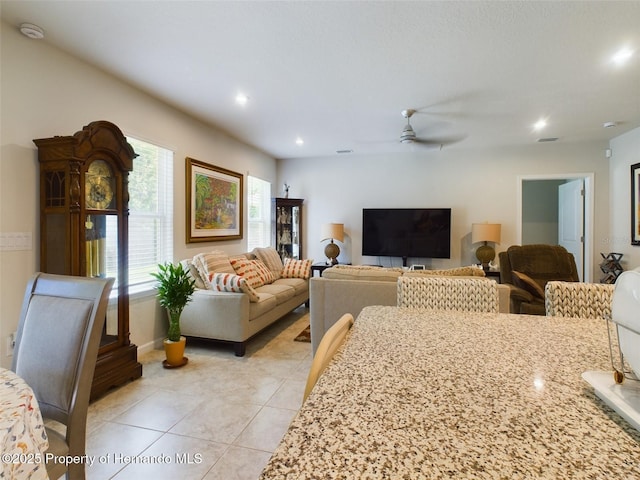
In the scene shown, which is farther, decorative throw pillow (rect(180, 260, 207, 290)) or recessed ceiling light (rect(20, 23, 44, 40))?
decorative throw pillow (rect(180, 260, 207, 290))

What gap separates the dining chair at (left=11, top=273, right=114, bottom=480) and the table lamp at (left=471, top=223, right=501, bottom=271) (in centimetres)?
475

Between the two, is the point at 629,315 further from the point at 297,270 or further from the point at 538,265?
the point at 297,270

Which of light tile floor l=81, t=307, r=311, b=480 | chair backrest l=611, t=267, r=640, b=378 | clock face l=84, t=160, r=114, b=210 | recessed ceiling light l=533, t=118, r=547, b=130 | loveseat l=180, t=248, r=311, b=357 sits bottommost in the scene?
light tile floor l=81, t=307, r=311, b=480

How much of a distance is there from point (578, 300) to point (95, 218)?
283 cm

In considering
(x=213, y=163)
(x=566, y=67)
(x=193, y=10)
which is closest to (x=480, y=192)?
(x=566, y=67)

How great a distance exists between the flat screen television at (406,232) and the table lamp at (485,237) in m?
0.42

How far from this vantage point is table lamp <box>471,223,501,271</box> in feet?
15.7

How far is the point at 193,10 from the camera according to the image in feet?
6.31

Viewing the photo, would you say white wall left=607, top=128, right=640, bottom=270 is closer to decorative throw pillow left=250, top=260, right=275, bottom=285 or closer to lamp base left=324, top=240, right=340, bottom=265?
lamp base left=324, top=240, right=340, bottom=265

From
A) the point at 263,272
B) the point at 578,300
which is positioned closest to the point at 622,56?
the point at 578,300

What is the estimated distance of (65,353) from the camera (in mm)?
1250

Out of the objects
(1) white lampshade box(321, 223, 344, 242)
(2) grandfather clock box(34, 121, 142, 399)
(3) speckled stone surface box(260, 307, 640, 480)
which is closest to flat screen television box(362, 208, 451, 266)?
(1) white lampshade box(321, 223, 344, 242)

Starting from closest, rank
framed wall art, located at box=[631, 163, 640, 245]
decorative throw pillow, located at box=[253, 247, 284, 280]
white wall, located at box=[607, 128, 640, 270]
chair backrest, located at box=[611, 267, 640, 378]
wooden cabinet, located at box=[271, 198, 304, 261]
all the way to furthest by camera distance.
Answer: chair backrest, located at box=[611, 267, 640, 378] → framed wall art, located at box=[631, 163, 640, 245] → white wall, located at box=[607, 128, 640, 270] → decorative throw pillow, located at box=[253, 247, 284, 280] → wooden cabinet, located at box=[271, 198, 304, 261]

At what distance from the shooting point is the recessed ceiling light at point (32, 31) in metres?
2.06
